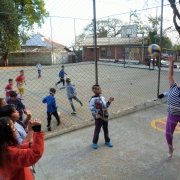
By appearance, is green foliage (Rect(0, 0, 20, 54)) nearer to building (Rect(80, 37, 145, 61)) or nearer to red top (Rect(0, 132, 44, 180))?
building (Rect(80, 37, 145, 61))

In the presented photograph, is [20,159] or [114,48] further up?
[114,48]

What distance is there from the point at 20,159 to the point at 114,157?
257cm

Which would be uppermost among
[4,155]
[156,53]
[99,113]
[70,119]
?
[156,53]

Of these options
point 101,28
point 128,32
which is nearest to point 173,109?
point 101,28

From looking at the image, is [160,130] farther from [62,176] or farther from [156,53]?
[62,176]

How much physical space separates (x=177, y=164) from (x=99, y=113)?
171cm

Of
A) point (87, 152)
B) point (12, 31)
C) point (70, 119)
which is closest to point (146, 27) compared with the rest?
point (12, 31)

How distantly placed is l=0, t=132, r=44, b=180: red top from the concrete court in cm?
170

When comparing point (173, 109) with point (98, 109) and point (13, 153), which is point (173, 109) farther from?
point (13, 153)

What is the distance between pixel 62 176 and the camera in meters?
3.40

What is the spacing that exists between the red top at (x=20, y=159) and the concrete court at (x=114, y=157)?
170 centimetres

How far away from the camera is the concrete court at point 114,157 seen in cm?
340

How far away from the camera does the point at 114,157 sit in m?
3.92

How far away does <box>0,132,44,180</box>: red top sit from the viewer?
1.69 m
